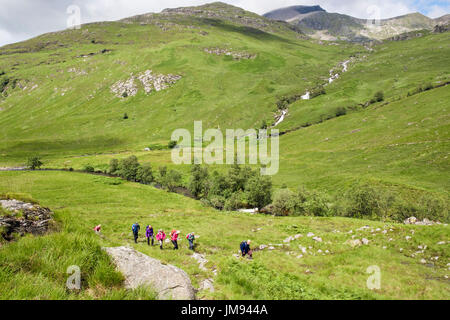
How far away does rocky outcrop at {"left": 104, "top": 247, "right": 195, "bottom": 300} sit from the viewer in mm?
6816

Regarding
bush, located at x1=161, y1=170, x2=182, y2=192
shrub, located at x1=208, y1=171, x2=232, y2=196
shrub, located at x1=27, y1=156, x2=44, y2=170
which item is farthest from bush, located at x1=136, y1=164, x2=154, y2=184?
shrub, located at x1=27, y1=156, x2=44, y2=170

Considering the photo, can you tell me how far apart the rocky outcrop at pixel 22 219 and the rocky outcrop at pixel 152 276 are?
3735mm

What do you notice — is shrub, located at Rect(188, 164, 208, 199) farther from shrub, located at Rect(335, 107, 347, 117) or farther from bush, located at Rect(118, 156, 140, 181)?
shrub, located at Rect(335, 107, 347, 117)

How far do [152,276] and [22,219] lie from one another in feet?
20.6

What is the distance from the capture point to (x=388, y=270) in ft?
51.7

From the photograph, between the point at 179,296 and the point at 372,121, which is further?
the point at 372,121

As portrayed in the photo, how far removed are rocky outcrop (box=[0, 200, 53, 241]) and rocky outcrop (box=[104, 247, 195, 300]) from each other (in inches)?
147

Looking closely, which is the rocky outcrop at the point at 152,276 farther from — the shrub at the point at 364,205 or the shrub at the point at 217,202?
the shrub at the point at 217,202
